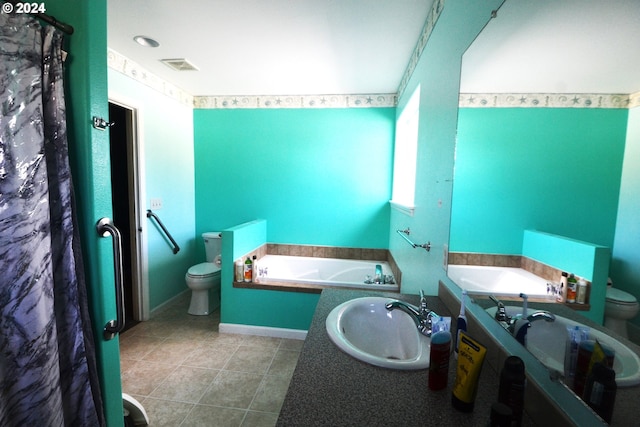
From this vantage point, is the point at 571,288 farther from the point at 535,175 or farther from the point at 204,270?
the point at 204,270

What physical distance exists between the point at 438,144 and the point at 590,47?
93 cm

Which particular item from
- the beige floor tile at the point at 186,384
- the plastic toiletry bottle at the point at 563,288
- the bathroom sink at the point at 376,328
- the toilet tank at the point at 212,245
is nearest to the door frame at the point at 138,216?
the toilet tank at the point at 212,245

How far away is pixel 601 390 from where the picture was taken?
1.56 feet

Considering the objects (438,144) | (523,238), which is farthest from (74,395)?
(438,144)

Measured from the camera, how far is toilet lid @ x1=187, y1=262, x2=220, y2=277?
9.32 feet

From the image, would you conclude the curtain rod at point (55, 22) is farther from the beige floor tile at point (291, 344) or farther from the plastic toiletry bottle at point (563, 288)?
the beige floor tile at point (291, 344)

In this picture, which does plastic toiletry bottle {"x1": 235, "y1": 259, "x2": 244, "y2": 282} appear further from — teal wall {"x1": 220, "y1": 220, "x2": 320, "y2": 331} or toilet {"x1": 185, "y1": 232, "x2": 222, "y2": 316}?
toilet {"x1": 185, "y1": 232, "x2": 222, "y2": 316}

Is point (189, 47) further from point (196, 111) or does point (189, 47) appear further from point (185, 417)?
point (185, 417)

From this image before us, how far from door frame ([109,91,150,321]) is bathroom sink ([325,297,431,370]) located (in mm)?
2378

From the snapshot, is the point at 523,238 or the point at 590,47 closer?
the point at 590,47

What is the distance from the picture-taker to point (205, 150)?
3.40 m

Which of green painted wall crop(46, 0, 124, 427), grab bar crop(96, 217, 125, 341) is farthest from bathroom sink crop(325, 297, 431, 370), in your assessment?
green painted wall crop(46, 0, 124, 427)

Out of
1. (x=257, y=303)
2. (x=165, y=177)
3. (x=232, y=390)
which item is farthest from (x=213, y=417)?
(x=165, y=177)

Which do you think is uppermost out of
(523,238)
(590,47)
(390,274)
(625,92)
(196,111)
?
(196,111)
